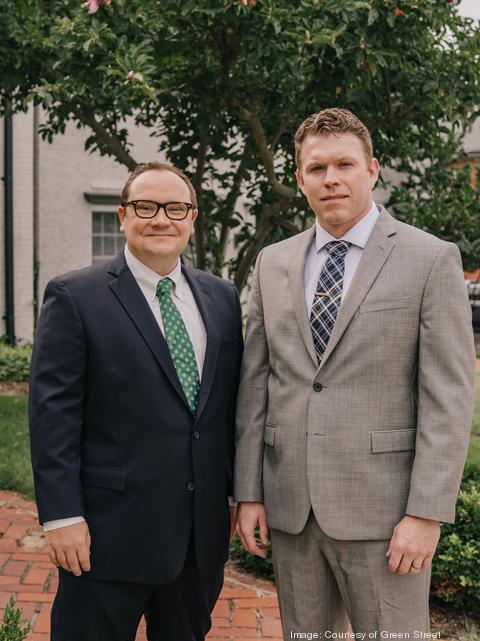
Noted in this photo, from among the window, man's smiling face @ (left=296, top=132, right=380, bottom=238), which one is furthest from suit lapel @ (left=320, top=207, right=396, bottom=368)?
the window

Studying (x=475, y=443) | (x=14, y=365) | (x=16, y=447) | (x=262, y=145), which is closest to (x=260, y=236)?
(x=262, y=145)

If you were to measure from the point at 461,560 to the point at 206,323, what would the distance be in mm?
2123

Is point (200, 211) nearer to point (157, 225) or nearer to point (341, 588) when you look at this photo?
point (157, 225)

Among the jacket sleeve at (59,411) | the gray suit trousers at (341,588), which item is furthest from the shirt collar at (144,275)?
the gray suit trousers at (341,588)

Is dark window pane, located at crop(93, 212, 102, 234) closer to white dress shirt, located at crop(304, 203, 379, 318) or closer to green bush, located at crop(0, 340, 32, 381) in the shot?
green bush, located at crop(0, 340, 32, 381)

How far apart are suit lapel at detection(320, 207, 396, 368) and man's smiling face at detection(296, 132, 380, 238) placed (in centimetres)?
12

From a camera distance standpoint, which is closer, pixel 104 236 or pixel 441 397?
pixel 441 397

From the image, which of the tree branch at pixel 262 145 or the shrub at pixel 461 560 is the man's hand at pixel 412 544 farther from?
the tree branch at pixel 262 145

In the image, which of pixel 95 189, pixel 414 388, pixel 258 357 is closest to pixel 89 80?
pixel 258 357

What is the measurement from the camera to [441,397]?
87.6 inches

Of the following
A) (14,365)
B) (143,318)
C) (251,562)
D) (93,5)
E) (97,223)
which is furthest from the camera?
(97,223)

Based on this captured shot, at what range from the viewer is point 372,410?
2307 millimetres

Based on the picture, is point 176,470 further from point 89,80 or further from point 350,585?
point 89,80

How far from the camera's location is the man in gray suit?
224 centimetres
